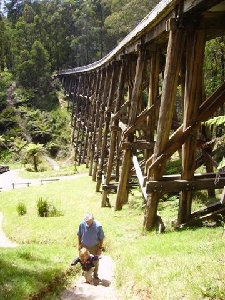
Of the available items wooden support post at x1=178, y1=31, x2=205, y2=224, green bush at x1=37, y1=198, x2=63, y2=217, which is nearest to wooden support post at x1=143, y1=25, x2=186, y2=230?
wooden support post at x1=178, y1=31, x2=205, y2=224

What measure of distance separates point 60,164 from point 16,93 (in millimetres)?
13969

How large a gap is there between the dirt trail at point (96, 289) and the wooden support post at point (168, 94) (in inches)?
64.2

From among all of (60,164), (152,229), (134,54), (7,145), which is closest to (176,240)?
(152,229)

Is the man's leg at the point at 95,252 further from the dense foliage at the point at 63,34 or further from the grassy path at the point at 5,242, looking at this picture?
the dense foliage at the point at 63,34

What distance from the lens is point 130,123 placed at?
1220 cm

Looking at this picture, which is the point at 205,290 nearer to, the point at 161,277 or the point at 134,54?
the point at 161,277

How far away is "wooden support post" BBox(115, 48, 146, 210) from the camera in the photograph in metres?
11.8

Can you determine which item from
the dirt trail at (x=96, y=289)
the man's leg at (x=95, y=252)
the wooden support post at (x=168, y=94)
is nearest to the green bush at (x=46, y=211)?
the wooden support post at (x=168, y=94)

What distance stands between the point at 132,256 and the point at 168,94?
3.19 metres

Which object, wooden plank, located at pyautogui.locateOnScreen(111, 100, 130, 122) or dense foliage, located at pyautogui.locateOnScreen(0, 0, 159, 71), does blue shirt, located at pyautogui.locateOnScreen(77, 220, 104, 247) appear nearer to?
wooden plank, located at pyautogui.locateOnScreen(111, 100, 130, 122)

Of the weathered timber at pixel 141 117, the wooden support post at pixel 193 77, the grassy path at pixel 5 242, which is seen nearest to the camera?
the wooden support post at pixel 193 77

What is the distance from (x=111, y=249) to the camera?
9375 millimetres

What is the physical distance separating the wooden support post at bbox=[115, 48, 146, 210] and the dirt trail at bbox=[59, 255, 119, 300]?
434 cm

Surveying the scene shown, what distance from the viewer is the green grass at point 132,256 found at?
18.9 ft
